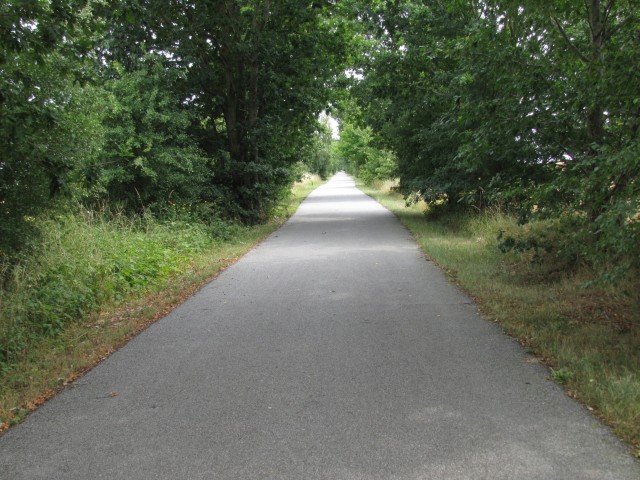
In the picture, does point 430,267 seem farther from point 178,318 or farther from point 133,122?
point 133,122

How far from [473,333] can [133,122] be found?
1108 centimetres

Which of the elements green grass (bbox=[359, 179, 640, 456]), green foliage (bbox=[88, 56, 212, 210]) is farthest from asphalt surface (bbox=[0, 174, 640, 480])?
green foliage (bbox=[88, 56, 212, 210])

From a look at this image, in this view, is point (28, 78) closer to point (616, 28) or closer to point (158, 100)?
point (616, 28)

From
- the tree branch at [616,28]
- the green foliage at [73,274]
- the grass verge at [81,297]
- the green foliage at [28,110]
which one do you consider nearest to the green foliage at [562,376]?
the grass verge at [81,297]

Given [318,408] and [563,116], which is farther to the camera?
[563,116]

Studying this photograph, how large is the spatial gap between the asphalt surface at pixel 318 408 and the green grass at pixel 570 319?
20cm

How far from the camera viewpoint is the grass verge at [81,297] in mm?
4984

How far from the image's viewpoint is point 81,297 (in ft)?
23.6

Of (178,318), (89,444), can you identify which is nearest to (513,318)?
(178,318)

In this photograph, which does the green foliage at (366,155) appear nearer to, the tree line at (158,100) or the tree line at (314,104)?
the tree line at (314,104)

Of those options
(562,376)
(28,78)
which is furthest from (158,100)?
(562,376)

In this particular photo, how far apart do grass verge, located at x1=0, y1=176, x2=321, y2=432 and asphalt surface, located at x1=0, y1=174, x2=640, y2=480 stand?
0.33 m

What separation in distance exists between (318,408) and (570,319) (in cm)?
358

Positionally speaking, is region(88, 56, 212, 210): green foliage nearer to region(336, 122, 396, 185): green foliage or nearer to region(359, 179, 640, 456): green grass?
region(359, 179, 640, 456): green grass
